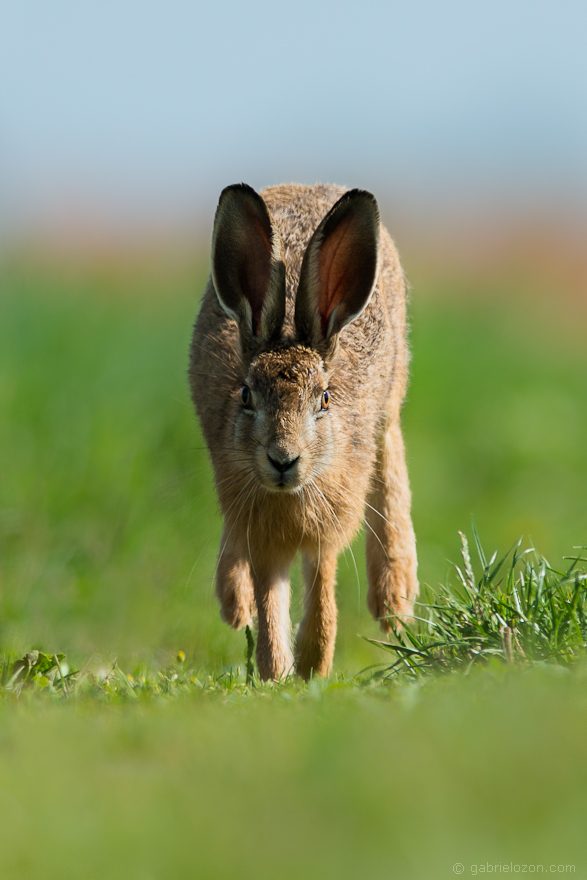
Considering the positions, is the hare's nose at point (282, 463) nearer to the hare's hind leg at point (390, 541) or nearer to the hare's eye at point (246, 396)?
the hare's eye at point (246, 396)

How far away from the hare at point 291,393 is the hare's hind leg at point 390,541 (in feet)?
0.72

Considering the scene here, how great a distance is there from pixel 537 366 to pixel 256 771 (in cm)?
1244

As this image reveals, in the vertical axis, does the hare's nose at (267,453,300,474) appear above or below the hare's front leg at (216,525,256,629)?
above

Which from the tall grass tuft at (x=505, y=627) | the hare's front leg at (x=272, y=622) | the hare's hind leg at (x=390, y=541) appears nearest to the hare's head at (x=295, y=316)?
the hare's front leg at (x=272, y=622)

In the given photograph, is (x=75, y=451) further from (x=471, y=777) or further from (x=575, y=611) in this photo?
(x=471, y=777)

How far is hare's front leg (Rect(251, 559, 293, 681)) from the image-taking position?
5.77 metres

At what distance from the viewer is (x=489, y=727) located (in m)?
3.06

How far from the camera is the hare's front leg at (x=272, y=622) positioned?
5.77m

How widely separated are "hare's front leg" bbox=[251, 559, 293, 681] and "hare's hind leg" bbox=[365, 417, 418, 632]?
0.95m

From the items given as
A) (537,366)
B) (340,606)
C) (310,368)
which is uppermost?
(310,368)

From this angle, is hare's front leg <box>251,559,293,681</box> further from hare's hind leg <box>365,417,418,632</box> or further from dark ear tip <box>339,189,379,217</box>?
dark ear tip <box>339,189,379,217</box>

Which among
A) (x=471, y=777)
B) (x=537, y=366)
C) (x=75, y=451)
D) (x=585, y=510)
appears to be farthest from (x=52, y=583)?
(x=537, y=366)

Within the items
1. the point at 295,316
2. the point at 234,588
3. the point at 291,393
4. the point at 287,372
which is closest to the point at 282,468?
the point at 291,393

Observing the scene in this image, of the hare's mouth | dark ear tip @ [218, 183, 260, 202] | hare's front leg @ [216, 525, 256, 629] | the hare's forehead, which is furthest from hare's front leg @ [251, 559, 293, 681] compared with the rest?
dark ear tip @ [218, 183, 260, 202]
